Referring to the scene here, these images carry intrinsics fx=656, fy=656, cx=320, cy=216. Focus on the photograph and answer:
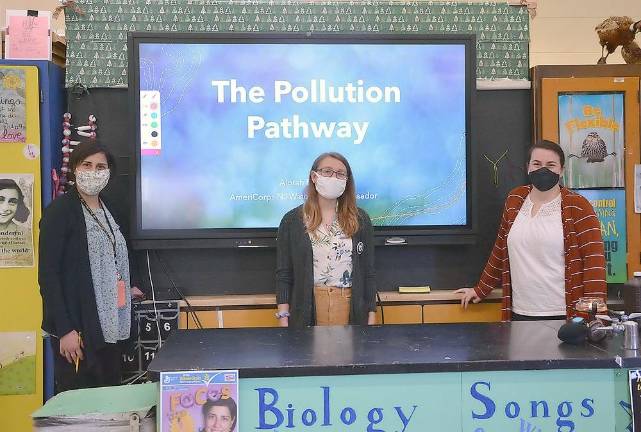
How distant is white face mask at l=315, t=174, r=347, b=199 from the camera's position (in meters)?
2.95

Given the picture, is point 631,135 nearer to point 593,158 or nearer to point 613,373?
point 593,158

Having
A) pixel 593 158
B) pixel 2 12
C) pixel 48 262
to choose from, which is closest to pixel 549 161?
pixel 593 158

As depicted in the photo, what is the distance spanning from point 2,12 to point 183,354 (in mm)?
4637

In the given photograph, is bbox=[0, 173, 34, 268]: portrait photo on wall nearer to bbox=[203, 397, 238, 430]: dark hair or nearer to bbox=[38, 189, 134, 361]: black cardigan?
bbox=[38, 189, 134, 361]: black cardigan

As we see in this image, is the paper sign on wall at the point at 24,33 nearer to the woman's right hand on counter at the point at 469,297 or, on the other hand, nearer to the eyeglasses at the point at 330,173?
the eyeglasses at the point at 330,173

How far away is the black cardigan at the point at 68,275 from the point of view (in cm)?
265

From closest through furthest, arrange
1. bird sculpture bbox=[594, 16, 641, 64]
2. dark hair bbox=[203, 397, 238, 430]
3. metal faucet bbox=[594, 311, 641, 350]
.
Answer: dark hair bbox=[203, 397, 238, 430]
metal faucet bbox=[594, 311, 641, 350]
bird sculpture bbox=[594, 16, 641, 64]

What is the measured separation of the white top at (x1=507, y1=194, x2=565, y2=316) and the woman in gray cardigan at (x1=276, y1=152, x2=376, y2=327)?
0.70 metres

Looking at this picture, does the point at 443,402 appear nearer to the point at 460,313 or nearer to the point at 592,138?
the point at 460,313

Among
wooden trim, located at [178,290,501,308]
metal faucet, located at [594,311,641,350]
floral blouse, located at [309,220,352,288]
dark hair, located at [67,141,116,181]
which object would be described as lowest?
wooden trim, located at [178,290,501,308]

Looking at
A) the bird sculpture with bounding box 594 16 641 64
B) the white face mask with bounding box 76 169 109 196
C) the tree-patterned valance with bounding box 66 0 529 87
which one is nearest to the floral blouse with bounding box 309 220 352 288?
the white face mask with bounding box 76 169 109 196

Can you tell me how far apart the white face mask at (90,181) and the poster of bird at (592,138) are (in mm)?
2447

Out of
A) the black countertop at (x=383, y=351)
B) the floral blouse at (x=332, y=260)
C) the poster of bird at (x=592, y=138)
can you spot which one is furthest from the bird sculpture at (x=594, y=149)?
the black countertop at (x=383, y=351)

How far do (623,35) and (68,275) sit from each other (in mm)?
3260
